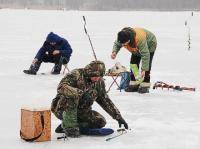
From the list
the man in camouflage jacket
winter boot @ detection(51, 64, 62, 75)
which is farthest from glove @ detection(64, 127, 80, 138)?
winter boot @ detection(51, 64, 62, 75)

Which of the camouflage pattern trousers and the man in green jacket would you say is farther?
the man in green jacket

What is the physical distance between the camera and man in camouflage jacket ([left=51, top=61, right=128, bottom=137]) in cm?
635

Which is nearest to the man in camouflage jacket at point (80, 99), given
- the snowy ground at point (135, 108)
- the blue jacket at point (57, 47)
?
the snowy ground at point (135, 108)

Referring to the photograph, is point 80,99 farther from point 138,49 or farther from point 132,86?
point 132,86

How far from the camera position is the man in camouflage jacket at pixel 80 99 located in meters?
6.35

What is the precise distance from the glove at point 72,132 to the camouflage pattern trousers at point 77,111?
8 centimetres

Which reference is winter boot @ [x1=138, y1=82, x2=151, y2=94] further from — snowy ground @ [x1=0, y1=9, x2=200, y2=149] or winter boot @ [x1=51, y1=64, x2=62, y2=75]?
winter boot @ [x1=51, y1=64, x2=62, y2=75]

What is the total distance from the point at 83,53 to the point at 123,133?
14.0 meters

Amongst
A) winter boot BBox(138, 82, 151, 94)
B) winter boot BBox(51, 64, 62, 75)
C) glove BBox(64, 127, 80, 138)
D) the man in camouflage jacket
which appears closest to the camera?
the man in camouflage jacket

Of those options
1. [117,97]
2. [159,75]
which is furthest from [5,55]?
Result: [117,97]

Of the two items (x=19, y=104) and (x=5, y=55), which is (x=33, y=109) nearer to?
(x=19, y=104)

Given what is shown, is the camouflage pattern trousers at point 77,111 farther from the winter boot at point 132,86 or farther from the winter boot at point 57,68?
the winter boot at point 57,68

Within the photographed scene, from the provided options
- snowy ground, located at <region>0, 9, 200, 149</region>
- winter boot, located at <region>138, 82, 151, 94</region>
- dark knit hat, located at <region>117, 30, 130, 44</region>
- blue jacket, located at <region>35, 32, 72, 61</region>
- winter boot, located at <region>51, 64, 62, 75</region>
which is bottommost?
snowy ground, located at <region>0, 9, 200, 149</region>

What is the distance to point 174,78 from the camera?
13.4 metres
